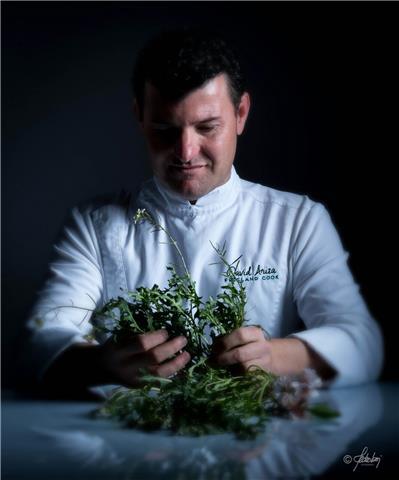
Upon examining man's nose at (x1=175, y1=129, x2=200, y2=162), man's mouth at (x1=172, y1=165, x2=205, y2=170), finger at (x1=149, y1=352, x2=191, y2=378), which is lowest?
finger at (x1=149, y1=352, x2=191, y2=378)

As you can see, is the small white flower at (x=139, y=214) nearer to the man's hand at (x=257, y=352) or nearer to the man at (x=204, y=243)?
the man at (x=204, y=243)

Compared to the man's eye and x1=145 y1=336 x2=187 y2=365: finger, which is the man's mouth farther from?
x1=145 y1=336 x2=187 y2=365: finger

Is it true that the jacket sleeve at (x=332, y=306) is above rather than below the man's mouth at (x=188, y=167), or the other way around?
below

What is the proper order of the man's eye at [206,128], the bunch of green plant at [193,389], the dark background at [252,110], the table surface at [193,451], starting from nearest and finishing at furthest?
the table surface at [193,451] < the bunch of green plant at [193,389] < the man's eye at [206,128] < the dark background at [252,110]

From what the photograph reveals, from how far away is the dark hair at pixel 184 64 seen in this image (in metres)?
1.55

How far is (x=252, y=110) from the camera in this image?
1.94 m

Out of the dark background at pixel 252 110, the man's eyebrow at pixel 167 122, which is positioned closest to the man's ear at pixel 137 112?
the man's eyebrow at pixel 167 122

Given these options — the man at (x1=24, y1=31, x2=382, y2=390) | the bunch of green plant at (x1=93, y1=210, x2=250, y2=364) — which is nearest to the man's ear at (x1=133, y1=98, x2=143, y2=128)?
the man at (x1=24, y1=31, x2=382, y2=390)

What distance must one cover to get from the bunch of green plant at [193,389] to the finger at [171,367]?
2cm

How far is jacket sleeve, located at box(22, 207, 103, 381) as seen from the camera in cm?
146

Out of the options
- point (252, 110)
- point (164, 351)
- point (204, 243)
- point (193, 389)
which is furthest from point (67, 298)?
point (252, 110)

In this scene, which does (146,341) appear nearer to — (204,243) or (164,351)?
(164,351)

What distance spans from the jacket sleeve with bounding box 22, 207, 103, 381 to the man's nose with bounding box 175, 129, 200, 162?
33 cm

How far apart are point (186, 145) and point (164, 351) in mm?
504
